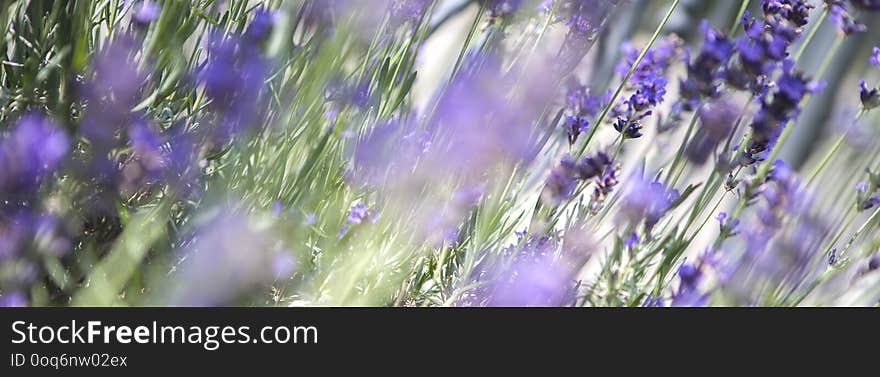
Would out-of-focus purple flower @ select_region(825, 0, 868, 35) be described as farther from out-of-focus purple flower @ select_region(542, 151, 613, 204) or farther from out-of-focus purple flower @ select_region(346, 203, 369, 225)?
out-of-focus purple flower @ select_region(346, 203, 369, 225)

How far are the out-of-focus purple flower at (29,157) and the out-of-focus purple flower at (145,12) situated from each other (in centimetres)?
20

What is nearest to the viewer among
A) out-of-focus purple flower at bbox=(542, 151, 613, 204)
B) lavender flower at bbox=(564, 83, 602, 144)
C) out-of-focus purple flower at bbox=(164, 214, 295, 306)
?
out-of-focus purple flower at bbox=(164, 214, 295, 306)

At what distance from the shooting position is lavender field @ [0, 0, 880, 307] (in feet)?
3.05

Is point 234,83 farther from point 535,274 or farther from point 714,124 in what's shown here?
point 714,124

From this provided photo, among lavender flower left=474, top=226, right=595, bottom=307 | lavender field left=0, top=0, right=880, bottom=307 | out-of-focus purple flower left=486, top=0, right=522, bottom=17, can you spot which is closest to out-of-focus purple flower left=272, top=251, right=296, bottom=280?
lavender field left=0, top=0, right=880, bottom=307

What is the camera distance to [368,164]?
1.30 meters

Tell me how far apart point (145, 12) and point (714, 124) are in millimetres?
820

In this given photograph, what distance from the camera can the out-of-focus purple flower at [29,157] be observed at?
0.85 metres

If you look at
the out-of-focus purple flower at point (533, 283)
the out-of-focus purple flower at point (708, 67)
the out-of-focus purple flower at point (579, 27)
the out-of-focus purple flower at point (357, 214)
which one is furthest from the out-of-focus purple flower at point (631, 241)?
the out-of-focus purple flower at point (357, 214)

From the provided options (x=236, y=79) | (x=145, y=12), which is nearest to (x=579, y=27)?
(x=236, y=79)

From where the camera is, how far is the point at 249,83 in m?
1.03
